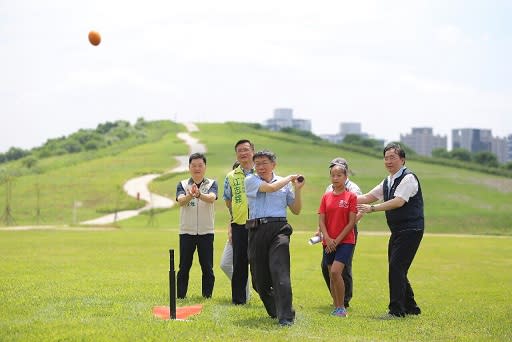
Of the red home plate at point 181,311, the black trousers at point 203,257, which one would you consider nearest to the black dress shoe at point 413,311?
the red home plate at point 181,311

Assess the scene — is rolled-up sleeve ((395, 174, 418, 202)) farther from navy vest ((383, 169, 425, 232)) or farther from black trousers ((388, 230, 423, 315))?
black trousers ((388, 230, 423, 315))

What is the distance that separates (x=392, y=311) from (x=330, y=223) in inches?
60.5

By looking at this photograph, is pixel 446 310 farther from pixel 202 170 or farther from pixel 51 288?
pixel 51 288

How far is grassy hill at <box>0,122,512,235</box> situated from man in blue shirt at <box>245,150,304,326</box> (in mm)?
27385

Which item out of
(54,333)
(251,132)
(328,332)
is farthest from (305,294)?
(251,132)

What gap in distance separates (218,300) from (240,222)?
1.40 meters

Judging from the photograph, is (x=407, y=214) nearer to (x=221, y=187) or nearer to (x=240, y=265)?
(x=240, y=265)

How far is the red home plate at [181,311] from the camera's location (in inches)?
376

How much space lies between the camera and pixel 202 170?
11.7 meters

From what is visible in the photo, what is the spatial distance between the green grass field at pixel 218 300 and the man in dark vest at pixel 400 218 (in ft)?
1.65

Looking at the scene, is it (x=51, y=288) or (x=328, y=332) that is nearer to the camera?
(x=328, y=332)

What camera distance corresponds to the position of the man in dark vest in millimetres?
10148

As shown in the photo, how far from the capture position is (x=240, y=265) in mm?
11164

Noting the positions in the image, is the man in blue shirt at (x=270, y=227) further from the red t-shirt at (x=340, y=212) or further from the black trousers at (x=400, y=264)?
the black trousers at (x=400, y=264)
